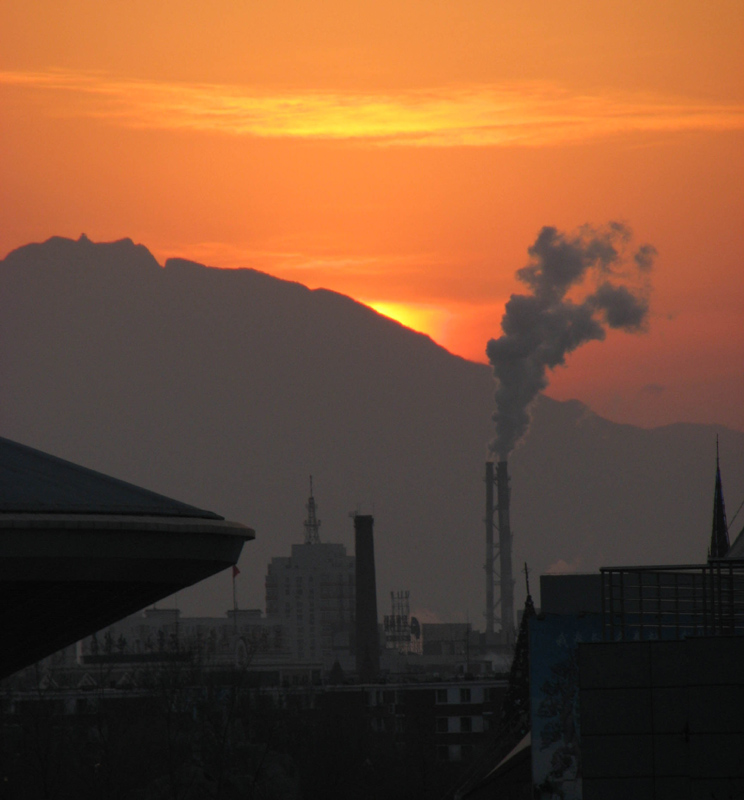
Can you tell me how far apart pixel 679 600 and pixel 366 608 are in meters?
141

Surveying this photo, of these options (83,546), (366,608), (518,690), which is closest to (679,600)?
(83,546)

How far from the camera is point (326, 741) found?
11225 centimetres

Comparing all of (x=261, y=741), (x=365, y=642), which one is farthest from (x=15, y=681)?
(x=261, y=741)

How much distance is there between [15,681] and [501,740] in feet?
353

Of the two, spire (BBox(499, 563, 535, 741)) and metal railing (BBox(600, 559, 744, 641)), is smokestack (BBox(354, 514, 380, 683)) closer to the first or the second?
spire (BBox(499, 563, 535, 741))

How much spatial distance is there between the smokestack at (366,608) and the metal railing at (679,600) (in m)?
110

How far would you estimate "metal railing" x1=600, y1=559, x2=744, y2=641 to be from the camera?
27969 millimetres

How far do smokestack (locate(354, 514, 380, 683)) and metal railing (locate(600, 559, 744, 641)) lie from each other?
10974cm

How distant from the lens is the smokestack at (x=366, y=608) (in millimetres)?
168875

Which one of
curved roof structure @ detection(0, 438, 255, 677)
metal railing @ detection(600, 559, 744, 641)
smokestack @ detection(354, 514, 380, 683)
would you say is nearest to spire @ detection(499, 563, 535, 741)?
metal railing @ detection(600, 559, 744, 641)

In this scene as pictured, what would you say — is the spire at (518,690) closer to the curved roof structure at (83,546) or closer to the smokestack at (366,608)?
the curved roof structure at (83,546)

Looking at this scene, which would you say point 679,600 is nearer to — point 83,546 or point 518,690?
point 83,546

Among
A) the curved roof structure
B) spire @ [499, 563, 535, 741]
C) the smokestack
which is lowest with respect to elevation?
spire @ [499, 563, 535, 741]

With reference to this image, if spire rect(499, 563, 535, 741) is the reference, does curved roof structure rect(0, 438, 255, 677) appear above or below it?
above
